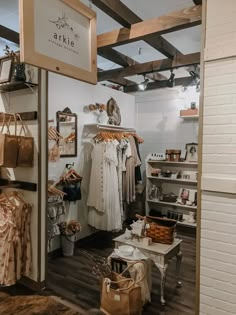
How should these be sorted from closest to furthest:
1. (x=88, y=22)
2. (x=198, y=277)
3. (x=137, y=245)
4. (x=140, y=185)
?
(x=88, y=22) → (x=198, y=277) → (x=137, y=245) → (x=140, y=185)

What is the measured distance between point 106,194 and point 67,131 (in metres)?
1.02

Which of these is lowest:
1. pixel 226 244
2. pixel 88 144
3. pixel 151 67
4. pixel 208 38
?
pixel 226 244

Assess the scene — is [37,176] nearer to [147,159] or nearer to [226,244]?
[226,244]

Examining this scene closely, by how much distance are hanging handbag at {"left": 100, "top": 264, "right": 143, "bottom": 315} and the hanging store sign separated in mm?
1561

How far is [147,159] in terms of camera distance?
16.7 feet

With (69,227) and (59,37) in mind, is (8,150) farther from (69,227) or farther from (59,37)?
(69,227)

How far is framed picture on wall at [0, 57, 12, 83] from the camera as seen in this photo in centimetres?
262

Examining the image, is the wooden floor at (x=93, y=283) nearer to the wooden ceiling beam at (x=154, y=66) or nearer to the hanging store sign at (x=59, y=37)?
the hanging store sign at (x=59, y=37)

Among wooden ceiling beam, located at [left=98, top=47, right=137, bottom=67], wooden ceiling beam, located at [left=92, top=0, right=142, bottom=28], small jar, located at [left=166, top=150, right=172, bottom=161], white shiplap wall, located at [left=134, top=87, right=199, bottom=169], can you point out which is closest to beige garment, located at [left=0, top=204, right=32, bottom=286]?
wooden ceiling beam, located at [left=92, top=0, right=142, bottom=28]

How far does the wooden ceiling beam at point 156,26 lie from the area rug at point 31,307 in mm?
2305

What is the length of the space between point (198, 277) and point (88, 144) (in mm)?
2522

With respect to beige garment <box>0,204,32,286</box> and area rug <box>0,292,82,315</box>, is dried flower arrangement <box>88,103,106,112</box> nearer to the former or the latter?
beige garment <box>0,204,32,286</box>

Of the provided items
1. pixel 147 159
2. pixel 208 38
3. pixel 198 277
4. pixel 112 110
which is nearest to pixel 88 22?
pixel 208 38

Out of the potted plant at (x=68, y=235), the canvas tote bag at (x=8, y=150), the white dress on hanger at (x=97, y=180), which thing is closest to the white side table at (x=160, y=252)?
the potted plant at (x=68, y=235)
